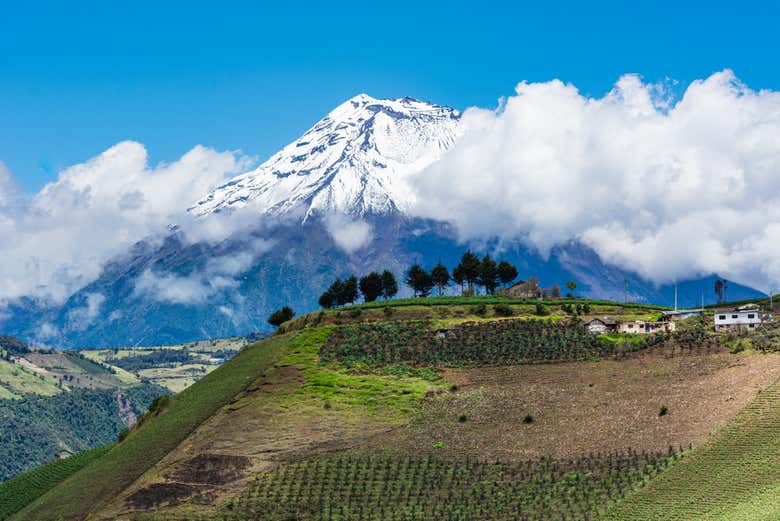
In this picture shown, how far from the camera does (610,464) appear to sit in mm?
92250

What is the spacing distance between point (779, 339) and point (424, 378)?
43963 mm

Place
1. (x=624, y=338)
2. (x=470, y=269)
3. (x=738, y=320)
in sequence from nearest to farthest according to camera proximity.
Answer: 1. (x=624, y=338)
2. (x=738, y=320)
3. (x=470, y=269)

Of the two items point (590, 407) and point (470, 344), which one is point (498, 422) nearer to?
point (590, 407)

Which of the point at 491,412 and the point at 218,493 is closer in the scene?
the point at 218,493

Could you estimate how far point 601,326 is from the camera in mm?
142500

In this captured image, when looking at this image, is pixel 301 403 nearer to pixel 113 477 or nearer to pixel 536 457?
pixel 113 477

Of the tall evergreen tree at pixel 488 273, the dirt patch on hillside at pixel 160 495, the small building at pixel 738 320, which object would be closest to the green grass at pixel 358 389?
the dirt patch on hillside at pixel 160 495

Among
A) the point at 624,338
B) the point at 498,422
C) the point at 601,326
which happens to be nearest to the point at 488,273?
the point at 601,326

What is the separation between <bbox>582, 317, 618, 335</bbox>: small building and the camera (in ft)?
465

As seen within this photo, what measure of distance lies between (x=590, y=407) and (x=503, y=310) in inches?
1844

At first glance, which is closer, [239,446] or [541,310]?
[239,446]

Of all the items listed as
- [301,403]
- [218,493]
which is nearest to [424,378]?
[301,403]

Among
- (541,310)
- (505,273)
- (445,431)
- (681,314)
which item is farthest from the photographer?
(505,273)

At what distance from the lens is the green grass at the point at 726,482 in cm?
7638
